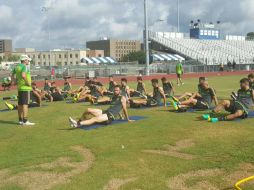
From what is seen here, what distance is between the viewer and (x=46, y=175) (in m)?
7.02

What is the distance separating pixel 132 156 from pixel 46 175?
171 centimetres

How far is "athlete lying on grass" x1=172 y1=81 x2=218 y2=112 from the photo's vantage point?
1377 centimetres

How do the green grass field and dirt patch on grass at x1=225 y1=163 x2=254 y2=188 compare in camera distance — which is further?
the green grass field

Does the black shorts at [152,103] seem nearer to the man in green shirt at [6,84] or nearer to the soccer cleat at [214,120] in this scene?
the soccer cleat at [214,120]

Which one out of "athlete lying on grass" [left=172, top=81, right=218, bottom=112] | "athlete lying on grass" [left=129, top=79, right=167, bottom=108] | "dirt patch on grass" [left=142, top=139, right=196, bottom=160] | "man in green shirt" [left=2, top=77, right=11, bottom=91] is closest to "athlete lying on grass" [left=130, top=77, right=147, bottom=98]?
"athlete lying on grass" [left=129, top=79, right=167, bottom=108]

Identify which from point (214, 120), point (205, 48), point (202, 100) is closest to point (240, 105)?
point (214, 120)

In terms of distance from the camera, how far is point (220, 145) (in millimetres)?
8422

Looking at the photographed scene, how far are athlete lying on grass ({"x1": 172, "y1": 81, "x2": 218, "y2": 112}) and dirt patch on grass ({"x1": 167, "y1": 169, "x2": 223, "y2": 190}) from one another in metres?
6.87

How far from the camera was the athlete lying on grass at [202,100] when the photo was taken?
13766mm

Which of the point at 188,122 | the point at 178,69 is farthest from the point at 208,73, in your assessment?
the point at 188,122

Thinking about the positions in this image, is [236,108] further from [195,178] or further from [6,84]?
[6,84]

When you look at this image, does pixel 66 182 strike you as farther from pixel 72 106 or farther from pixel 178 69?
pixel 178 69

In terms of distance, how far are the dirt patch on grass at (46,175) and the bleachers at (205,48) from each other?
6902 cm

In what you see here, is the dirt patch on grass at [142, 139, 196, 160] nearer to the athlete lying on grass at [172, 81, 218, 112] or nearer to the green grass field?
the green grass field
